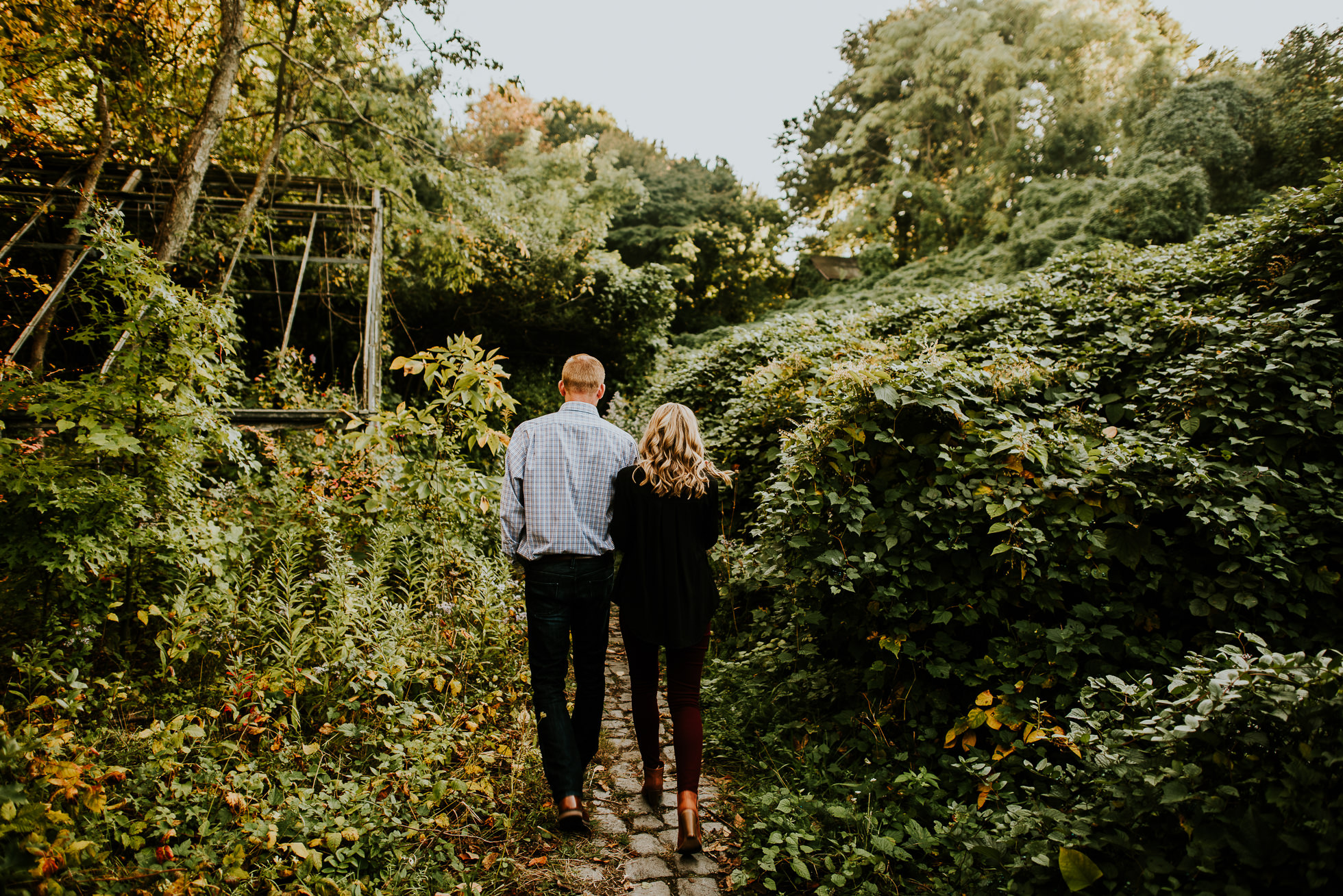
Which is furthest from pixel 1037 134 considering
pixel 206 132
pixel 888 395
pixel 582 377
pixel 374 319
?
pixel 582 377

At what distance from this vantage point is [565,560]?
104 inches

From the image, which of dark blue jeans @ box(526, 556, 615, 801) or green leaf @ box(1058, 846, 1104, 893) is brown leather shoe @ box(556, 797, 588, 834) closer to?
dark blue jeans @ box(526, 556, 615, 801)

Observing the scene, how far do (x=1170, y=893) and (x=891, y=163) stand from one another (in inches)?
857

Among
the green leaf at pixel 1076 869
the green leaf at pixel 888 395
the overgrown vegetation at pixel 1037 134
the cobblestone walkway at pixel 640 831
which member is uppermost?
the overgrown vegetation at pixel 1037 134

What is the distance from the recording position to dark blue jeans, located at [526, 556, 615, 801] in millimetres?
2627

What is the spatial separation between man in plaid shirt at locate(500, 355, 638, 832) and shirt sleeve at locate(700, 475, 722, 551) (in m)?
0.40

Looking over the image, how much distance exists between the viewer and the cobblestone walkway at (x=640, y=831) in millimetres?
2367

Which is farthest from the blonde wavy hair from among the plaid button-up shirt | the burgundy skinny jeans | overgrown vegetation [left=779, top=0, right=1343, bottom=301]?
overgrown vegetation [left=779, top=0, right=1343, bottom=301]

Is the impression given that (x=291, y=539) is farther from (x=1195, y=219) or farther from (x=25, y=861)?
(x=1195, y=219)

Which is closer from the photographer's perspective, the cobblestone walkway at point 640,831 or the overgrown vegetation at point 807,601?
the overgrown vegetation at point 807,601

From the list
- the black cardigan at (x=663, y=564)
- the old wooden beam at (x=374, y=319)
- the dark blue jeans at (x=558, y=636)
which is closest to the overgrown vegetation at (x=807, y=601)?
the dark blue jeans at (x=558, y=636)

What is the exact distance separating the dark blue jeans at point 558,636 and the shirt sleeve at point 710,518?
0.44 meters

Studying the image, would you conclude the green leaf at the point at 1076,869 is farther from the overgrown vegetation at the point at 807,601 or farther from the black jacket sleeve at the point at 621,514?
the black jacket sleeve at the point at 621,514

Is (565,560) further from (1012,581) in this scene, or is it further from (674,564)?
(1012,581)
